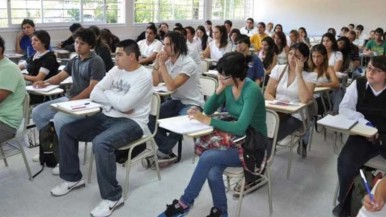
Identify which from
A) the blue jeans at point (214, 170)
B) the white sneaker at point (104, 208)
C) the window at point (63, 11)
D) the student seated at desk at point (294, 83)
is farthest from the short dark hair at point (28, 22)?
the blue jeans at point (214, 170)

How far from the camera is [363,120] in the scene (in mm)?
2543

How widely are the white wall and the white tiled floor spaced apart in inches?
363

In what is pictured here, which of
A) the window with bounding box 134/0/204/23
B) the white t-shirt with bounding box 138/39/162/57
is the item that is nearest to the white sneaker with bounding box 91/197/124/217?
the white t-shirt with bounding box 138/39/162/57

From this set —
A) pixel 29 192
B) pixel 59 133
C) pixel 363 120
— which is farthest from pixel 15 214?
pixel 363 120

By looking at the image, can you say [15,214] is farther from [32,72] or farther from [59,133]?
[32,72]

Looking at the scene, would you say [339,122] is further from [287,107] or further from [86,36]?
[86,36]

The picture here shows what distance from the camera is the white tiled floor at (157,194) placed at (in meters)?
2.60

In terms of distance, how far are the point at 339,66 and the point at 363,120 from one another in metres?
2.43

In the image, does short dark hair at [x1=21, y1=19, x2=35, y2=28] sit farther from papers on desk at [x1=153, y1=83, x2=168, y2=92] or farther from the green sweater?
the green sweater

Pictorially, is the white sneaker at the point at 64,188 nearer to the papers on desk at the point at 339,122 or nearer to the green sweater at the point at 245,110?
the green sweater at the point at 245,110

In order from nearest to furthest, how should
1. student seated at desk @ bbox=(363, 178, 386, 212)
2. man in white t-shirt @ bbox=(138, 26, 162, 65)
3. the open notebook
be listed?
student seated at desk @ bbox=(363, 178, 386, 212)
the open notebook
man in white t-shirt @ bbox=(138, 26, 162, 65)

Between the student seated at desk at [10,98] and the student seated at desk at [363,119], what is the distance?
2.33 meters


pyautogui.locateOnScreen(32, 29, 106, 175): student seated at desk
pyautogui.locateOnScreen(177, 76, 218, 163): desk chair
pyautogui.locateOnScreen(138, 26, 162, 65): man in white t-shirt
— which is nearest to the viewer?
pyautogui.locateOnScreen(32, 29, 106, 175): student seated at desk

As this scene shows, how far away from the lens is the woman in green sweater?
2.29 m
